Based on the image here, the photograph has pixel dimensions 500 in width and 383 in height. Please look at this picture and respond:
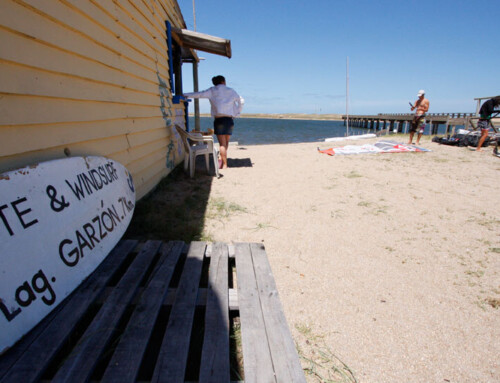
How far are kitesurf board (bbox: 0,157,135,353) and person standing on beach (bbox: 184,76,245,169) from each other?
11.8 feet

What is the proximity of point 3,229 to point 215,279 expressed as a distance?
1.19 meters

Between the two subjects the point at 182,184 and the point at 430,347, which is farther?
the point at 182,184

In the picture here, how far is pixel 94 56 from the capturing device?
2.62 m

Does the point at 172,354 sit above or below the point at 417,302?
above

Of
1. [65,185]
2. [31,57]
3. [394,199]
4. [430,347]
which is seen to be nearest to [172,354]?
[65,185]

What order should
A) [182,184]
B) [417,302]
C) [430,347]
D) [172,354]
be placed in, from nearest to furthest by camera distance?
[172,354], [430,347], [417,302], [182,184]

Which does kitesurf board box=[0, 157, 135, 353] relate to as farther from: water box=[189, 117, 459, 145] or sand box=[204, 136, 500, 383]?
water box=[189, 117, 459, 145]

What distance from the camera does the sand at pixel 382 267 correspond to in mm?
1649

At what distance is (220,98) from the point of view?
5449 mm

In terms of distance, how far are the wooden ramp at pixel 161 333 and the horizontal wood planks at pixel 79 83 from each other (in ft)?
3.21

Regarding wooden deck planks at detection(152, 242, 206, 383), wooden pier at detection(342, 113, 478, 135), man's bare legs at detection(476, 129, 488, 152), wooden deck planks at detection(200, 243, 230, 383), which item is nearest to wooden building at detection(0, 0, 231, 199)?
wooden deck planks at detection(152, 242, 206, 383)

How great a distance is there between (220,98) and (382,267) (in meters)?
4.33

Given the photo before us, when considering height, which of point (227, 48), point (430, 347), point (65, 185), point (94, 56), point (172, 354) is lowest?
point (430, 347)

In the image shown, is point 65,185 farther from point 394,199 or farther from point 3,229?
point 394,199
